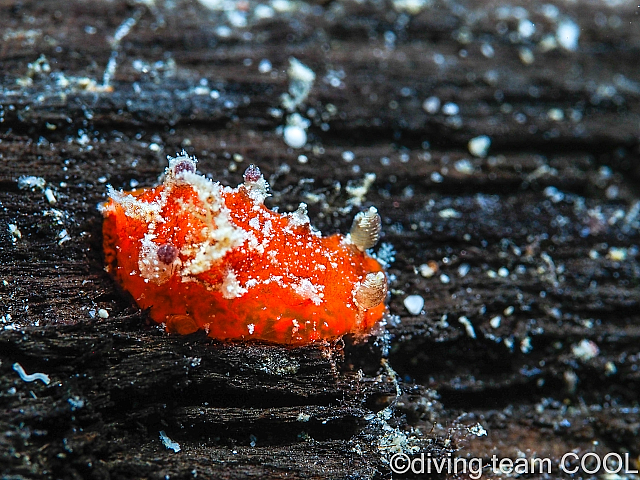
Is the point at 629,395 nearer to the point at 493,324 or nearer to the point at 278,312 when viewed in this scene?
the point at 493,324

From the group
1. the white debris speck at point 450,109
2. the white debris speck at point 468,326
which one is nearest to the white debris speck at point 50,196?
the white debris speck at point 468,326

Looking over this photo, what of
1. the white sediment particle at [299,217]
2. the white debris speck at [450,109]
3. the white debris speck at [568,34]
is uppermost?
the white debris speck at [568,34]

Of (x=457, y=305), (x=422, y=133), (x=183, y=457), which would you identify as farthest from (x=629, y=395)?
(x=183, y=457)

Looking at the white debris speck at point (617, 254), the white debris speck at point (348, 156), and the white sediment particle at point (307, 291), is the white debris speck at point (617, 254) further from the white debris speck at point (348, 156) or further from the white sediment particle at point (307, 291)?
the white sediment particle at point (307, 291)

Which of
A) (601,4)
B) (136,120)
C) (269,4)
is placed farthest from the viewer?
(601,4)

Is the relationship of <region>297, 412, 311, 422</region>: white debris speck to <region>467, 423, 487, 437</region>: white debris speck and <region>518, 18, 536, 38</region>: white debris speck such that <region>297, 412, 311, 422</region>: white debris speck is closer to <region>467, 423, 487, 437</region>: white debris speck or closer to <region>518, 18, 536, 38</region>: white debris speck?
<region>467, 423, 487, 437</region>: white debris speck

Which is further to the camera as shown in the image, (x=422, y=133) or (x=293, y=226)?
(x=422, y=133)

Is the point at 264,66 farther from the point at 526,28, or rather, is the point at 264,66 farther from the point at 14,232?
the point at 526,28

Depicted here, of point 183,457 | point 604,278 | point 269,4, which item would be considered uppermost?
point 269,4
